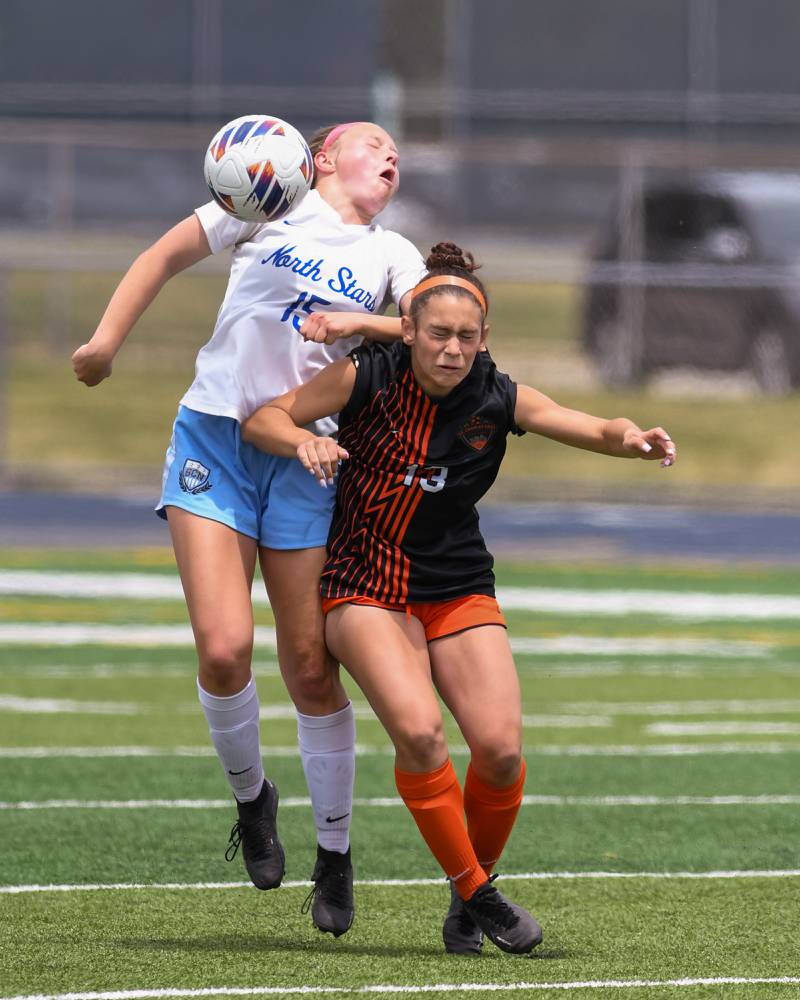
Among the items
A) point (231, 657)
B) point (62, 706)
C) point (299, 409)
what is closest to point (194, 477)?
point (299, 409)

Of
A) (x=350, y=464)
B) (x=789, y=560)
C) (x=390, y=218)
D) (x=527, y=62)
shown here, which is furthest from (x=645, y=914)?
(x=527, y=62)

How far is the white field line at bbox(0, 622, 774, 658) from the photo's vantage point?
38.7 feet

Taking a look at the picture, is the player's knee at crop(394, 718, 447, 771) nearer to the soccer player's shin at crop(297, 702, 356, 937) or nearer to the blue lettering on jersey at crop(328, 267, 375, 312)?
the soccer player's shin at crop(297, 702, 356, 937)

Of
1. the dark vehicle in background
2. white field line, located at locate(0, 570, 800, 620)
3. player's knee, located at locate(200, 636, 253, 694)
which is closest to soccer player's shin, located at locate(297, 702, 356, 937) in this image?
player's knee, located at locate(200, 636, 253, 694)

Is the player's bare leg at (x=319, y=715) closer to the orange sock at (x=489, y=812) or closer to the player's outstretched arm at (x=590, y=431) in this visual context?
the orange sock at (x=489, y=812)

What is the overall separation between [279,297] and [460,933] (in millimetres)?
1848

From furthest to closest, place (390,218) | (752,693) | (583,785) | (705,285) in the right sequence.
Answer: (390,218)
(705,285)
(752,693)
(583,785)

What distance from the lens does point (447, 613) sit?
5.37m

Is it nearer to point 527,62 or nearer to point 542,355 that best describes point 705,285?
point 542,355

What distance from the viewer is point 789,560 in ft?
54.0

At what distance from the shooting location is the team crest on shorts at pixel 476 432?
536cm

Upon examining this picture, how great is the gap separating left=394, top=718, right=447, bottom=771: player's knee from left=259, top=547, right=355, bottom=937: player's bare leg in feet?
1.33

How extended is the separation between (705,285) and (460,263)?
14574 millimetres

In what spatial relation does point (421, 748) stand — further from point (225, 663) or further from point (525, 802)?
point (525, 802)
